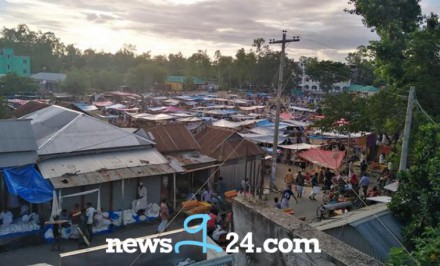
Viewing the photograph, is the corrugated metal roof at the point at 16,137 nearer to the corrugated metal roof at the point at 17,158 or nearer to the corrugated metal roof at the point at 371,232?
the corrugated metal roof at the point at 17,158

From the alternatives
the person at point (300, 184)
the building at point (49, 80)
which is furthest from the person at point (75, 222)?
the building at point (49, 80)

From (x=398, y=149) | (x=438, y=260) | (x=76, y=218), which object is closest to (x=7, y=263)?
(x=76, y=218)

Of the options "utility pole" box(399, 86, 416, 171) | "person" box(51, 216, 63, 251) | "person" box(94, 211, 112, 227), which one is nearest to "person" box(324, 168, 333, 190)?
"utility pole" box(399, 86, 416, 171)

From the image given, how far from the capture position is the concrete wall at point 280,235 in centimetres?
432

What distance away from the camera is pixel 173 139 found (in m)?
14.9

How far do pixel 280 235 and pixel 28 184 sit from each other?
8.08 metres

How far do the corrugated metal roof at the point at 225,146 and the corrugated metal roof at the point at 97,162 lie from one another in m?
2.76

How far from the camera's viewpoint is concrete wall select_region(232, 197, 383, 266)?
14.2ft

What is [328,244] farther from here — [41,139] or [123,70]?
[123,70]

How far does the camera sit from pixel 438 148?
7.60 m

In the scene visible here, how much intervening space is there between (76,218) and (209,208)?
391cm

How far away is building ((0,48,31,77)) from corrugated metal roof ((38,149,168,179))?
6083cm

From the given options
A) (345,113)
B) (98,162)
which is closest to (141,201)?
(98,162)

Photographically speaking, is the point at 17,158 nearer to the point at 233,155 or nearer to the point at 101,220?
the point at 101,220
